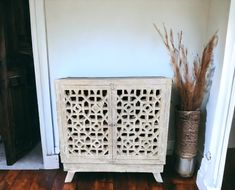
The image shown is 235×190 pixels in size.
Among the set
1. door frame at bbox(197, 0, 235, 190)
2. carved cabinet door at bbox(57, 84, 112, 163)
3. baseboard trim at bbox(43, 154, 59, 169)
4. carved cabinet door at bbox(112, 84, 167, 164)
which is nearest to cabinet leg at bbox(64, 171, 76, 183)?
carved cabinet door at bbox(57, 84, 112, 163)

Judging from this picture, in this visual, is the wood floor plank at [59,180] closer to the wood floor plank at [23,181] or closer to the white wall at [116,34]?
the wood floor plank at [23,181]

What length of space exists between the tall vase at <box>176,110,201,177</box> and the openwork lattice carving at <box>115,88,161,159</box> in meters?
0.25

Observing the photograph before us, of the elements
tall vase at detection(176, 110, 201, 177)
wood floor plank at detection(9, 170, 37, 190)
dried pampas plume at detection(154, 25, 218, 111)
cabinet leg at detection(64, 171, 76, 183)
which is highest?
dried pampas plume at detection(154, 25, 218, 111)

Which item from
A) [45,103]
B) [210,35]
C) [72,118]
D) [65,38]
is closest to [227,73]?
[210,35]

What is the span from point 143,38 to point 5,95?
1396 millimetres

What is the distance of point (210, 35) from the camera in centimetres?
191

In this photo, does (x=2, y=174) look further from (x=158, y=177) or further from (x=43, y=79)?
(x=158, y=177)

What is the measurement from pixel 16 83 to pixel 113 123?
109cm

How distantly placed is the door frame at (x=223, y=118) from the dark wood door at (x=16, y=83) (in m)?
1.81

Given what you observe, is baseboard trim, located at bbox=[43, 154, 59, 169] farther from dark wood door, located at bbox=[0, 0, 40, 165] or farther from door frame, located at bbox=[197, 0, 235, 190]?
door frame, located at bbox=[197, 0, 235, 190]

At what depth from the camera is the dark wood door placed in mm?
2109

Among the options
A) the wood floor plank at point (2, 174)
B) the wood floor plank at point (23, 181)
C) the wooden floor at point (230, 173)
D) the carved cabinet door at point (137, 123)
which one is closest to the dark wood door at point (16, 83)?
the wood floor plank at point (2, 174)

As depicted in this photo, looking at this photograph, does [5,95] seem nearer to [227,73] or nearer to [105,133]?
[105,133]

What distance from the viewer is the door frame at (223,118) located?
4.74 ft
